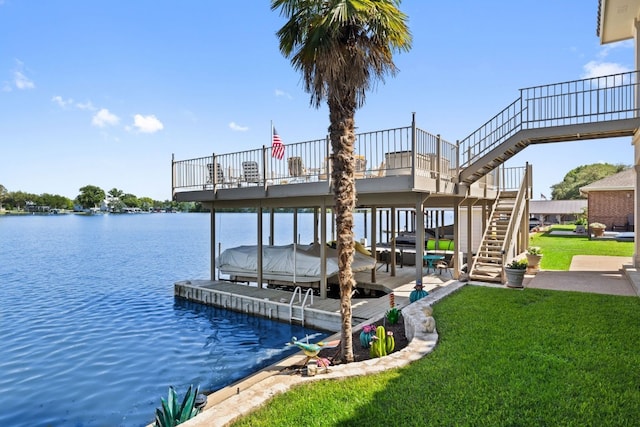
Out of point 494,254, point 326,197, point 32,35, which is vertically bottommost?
point 494,254

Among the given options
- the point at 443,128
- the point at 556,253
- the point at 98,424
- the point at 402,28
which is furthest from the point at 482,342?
the point at 556,253

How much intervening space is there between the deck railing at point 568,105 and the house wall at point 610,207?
1923cm

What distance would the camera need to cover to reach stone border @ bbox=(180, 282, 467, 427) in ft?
12.8

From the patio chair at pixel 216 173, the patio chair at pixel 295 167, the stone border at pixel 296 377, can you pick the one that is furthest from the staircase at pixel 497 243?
the patio chair at pixel 216 173

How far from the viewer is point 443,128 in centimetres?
1110

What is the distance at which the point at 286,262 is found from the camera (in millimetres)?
12656

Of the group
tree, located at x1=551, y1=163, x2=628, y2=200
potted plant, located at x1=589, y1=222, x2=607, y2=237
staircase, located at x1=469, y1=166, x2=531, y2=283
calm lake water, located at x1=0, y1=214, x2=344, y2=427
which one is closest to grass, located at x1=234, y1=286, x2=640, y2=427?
calm lake water, located at x1=0, y1=214, x2=344, y2=427

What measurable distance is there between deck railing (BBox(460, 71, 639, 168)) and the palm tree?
629 cm

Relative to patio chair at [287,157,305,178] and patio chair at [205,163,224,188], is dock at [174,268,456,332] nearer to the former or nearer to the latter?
patio chair at [287,157,305,178]

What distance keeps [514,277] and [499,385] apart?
242 inches

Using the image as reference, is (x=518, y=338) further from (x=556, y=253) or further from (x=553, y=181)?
(x=553, y=181)

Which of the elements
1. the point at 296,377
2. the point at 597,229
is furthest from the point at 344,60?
the point at 597,229

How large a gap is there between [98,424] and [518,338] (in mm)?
6864

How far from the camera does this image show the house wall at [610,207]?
26087 mm
